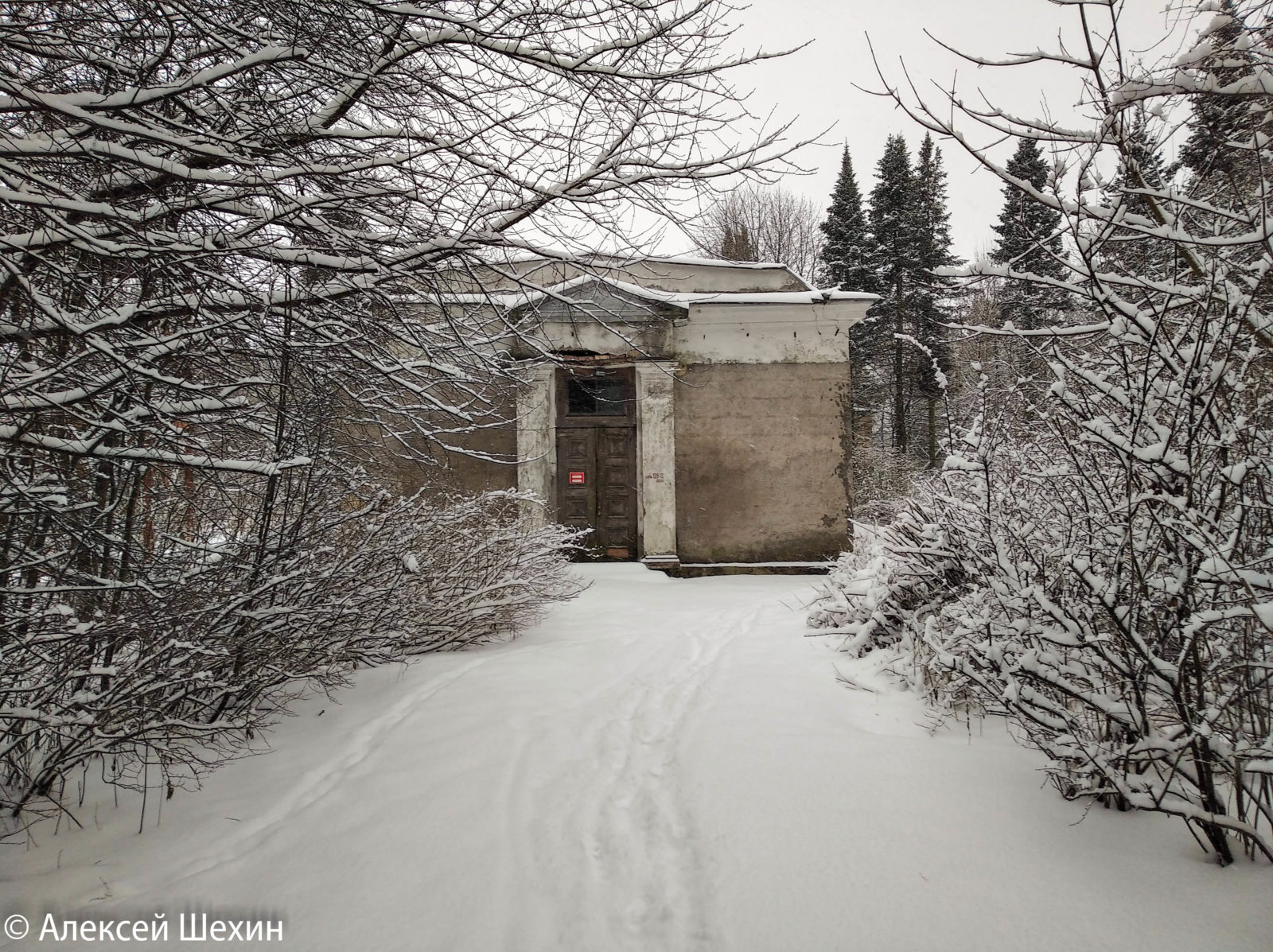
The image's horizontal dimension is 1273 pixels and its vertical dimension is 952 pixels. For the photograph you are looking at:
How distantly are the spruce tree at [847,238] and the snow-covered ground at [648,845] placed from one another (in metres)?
28.5

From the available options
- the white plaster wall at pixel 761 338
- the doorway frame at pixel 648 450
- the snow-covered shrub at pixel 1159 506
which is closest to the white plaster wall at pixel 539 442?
the doorway frame at pixel 648 450

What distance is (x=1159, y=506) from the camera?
245 cm

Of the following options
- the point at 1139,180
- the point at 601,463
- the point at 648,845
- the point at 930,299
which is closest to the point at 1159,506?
the point at 1139,180

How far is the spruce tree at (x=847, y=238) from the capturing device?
3008 cm

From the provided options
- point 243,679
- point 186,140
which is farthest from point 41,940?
point 186,140

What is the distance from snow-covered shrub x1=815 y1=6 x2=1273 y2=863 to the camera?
2.25 meters

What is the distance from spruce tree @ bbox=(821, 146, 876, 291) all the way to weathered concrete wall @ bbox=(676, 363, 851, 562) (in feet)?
63.4

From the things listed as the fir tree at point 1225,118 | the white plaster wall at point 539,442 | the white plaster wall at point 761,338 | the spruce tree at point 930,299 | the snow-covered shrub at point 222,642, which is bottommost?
the snow-covered shrub at point 222,642

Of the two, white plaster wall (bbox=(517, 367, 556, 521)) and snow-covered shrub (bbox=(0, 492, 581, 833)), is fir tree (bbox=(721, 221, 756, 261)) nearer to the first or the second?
white plaster wall (bbox=(517, 367, 556, 521))

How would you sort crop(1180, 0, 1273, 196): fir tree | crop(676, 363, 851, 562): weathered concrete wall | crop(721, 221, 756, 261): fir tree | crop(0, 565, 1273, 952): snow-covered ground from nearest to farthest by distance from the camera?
1. crop(0, 565, 1273, 952): snow-covered ground
2. crop(1180, 0, 1273, 196): fir tree
3. crop(676, 363, 851, 562): weathered concrete wall
4. crop(721, 221, 756, 261): fir tree

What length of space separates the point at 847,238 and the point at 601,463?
905 inches

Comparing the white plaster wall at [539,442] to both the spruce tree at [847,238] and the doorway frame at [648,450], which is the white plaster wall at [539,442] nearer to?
the doorway frame at [648,450]

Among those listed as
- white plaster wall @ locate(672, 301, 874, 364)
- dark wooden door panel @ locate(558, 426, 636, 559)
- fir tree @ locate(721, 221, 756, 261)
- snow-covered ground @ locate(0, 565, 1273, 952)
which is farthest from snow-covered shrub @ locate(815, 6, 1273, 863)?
fir tree @ locate(721, 221, 756, 261)

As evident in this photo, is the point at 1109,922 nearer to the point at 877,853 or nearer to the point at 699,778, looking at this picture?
the point at 877,853
